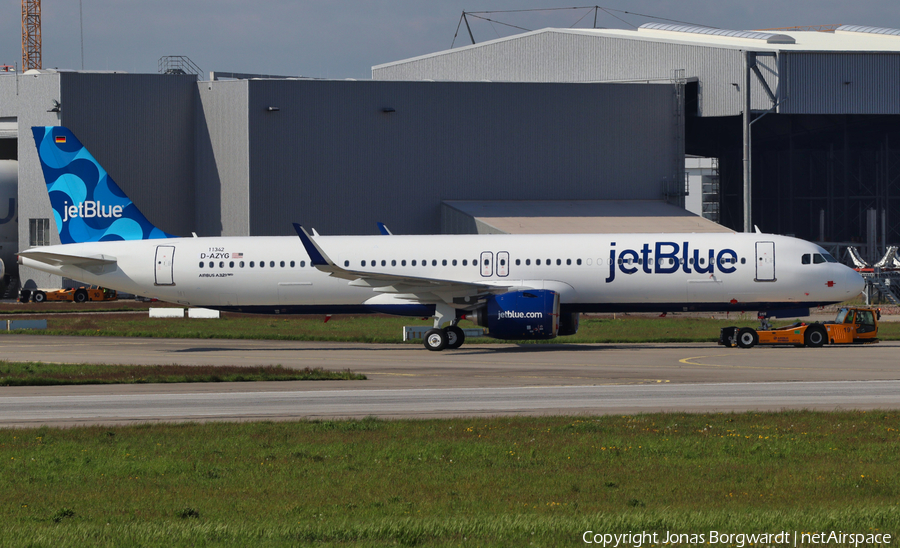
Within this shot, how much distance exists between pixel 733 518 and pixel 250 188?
63.1 m

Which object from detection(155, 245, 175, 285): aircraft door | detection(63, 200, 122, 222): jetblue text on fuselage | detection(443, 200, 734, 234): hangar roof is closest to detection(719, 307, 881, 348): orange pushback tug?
detection(155, 245, 175, 285): aircraft door

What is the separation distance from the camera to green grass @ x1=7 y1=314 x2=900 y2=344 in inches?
1720

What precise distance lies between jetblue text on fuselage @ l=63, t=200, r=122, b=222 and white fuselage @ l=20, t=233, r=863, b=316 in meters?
1.43

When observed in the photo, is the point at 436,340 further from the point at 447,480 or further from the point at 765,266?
the point at 447,480

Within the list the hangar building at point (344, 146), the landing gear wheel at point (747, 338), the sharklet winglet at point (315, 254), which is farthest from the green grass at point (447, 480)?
the hangar building at point (344, 146)

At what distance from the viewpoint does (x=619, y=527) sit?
398 inches

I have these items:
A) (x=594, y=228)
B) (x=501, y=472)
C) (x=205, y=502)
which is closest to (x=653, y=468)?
(x=501, y=472)

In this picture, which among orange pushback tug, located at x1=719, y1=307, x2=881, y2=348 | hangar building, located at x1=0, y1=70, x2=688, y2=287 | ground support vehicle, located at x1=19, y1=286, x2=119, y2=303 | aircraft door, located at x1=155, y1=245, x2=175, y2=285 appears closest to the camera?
orange pushback tug, located at x1=719, y1=307, x2=881, y2=348

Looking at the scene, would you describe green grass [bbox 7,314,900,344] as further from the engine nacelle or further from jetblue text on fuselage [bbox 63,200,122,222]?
jetblue text on fuselage [bbox 63,200,122,222]

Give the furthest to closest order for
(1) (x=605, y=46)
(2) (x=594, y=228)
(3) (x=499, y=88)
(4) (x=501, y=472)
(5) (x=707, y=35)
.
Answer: (5) (x=707, y=35), (1) (x=605, y=46), (3) (x=499, y=88), (2) (x=594, y=228), (4) (x=501, y=472)

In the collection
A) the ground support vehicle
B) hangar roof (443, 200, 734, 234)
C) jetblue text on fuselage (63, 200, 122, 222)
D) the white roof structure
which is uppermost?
the white roof structure

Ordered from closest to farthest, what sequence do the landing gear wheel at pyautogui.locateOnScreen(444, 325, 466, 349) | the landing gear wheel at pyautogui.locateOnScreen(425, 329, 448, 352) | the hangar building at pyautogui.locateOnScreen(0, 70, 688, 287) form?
the landing gear wheel at pyautogui.locateOnScreen(425, 329, 448, 352), the landing gear wheel at pyautogui.locateOnScreen(444, 325, 466, 349), the hangar building at pyautogui.locateOnScreen(0, 70, 688, 287)

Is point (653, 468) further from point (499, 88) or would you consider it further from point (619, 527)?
point (499, 88)

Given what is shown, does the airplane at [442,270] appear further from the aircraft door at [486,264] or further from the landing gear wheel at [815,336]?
the landing gear wheel at [815,336]
